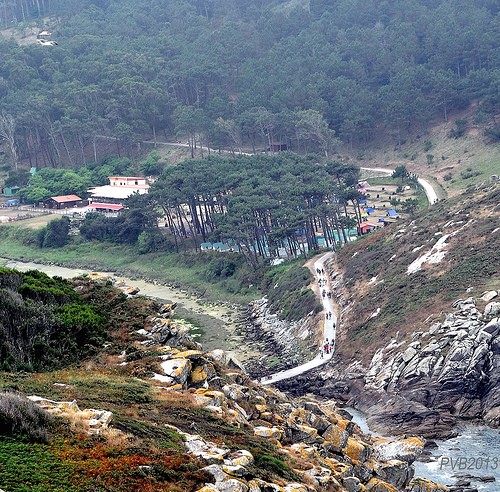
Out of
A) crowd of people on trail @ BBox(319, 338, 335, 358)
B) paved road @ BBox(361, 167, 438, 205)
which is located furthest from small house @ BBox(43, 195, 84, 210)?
crowd of people on trail @ BBox(319, 338, 335, 358)

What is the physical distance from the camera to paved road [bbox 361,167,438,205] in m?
102

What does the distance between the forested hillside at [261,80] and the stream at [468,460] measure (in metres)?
73.8

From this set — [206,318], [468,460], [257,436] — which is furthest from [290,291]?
[257,436]

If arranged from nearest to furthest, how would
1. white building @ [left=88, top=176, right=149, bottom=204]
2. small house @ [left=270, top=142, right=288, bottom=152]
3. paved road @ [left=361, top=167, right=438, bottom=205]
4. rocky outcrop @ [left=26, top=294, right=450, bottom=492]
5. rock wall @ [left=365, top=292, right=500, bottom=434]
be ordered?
rocky outcrop @ [left=26, top=294, right=450, bottom=492] < rock wall @ [left=365, top=292, right=500, bottom=434] < paved road @ [left=361, top=167, right=438, bottom=205] < white building @ [left=88, top=176, right=149, bottom=204] < small house @ [left=270, top=142, right=288, bottom=152]

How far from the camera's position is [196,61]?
156m

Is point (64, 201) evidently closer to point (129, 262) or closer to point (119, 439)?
point (129, 262)

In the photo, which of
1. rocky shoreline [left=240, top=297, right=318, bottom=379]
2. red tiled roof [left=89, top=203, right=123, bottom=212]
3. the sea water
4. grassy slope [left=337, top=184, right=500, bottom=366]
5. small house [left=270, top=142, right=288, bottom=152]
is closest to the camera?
the sea water

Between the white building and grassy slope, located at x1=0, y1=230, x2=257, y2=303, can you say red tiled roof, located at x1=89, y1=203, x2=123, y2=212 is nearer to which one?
the white building

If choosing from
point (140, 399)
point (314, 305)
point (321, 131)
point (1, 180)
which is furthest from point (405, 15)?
point (140, 399)

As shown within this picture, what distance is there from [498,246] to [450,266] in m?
3.77

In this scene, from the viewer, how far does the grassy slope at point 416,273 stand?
6675cm
